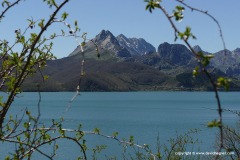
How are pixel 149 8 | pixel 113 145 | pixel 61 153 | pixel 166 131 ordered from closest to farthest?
pixel 149 8, pixel 61 153, pixel 113 145, pixel 166 131

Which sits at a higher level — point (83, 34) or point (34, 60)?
point (83, 34)

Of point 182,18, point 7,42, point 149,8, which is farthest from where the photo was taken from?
point 7,42

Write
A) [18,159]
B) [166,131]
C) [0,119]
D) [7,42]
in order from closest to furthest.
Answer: [0,119]
[18,159]
[7,42]
[166,131]

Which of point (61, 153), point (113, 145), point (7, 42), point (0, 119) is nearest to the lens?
point (0, 119)

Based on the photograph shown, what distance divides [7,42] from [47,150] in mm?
49495

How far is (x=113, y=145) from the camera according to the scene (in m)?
60.2

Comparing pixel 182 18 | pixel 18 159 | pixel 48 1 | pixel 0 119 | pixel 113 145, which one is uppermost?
pixel 48 1

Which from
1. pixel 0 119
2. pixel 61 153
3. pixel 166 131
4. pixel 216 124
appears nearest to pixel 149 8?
pixel 216 124

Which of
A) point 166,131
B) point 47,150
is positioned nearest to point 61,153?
point 47,150

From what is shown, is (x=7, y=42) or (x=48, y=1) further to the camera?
(x=7, y=42)

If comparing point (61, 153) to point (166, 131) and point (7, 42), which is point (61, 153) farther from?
point (7, 42)

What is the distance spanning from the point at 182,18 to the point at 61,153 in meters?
51.1

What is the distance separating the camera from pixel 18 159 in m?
3.03

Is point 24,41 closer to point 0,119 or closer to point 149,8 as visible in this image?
point 0,119
